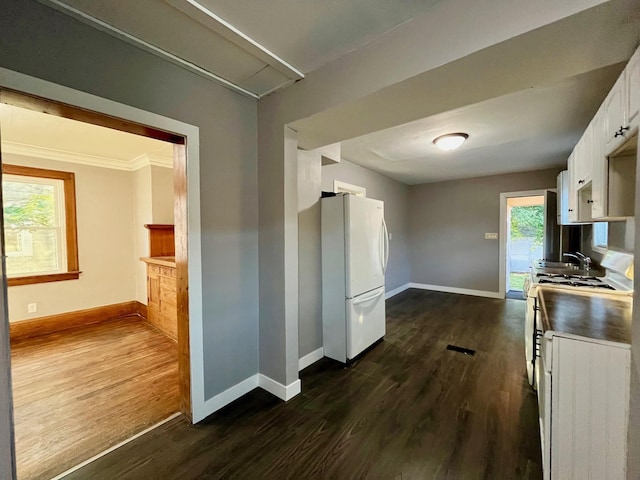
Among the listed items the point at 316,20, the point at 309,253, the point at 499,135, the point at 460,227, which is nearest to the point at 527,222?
the point at 460,227

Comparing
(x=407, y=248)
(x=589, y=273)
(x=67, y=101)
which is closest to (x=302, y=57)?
(x=67, y=101)

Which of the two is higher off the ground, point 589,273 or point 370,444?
point 589,273

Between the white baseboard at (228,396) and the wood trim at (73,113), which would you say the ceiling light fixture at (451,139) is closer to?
the wood trim at (73,113)

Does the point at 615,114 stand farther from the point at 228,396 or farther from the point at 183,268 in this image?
the point at 228,396

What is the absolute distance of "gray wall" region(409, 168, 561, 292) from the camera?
A: 5098mm

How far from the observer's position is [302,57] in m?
1.71

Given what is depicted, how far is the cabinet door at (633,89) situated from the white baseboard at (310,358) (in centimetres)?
276

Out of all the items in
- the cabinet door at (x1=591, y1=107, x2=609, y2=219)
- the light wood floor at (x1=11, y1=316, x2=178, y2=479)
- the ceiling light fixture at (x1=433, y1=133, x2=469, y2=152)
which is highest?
the ceiling light fixture at (x1=433, y1=133, x2=469, y2=152)

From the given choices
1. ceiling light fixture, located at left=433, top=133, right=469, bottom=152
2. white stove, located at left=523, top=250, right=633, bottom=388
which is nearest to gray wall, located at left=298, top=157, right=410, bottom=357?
ceiling light fixture, located at left=433, top=133, right=469, bottom=152

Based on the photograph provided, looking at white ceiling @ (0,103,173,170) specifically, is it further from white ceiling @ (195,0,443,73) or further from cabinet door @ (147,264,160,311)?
white ceiling @ (195,0,443,73)

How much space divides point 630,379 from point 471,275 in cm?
470

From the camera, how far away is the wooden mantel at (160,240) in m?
4.04

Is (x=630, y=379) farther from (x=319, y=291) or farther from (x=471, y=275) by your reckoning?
(x=471, y=275)

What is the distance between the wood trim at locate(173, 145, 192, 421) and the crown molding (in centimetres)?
257
